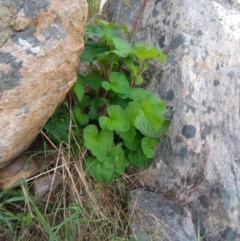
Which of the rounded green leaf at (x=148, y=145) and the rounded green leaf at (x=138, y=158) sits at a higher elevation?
the rounded green leaf at (x=148, y=145)

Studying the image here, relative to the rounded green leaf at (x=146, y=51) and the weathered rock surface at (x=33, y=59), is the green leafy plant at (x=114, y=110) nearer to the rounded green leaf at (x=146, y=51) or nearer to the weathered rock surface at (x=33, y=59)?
the rounded green leaf at (x=146, y=51)

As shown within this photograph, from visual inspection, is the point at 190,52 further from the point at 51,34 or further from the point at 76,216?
the point at 76,216

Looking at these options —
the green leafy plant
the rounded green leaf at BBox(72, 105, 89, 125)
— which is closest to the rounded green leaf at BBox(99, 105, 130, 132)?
the green leafy plant

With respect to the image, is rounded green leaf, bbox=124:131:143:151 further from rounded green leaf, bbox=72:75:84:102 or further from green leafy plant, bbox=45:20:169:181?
rounded green leaf, bbox=72:75:84:102

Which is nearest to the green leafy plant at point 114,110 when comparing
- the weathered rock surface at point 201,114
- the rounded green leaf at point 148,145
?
the rounded green leaf at point 148,145

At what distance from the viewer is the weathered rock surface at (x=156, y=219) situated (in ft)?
5.86

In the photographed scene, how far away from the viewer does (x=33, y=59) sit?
5.10 ft

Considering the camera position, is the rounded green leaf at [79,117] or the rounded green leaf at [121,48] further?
the rounded green leaf at [79,117]

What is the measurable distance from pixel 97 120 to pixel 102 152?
0.65 ft

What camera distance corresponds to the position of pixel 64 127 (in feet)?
6.20

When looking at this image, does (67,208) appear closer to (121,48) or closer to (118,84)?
(118,84)

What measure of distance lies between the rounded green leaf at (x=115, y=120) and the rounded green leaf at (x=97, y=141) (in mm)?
50

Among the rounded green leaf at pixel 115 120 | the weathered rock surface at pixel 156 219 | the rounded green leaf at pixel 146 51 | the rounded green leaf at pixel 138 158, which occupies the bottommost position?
the weathered rock surface at pixel 156 219

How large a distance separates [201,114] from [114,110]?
0.41 meters
